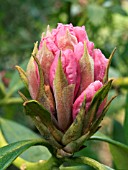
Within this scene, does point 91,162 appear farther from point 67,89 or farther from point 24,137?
point 24,137

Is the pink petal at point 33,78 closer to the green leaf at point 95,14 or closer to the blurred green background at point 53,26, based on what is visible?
the blurred green background at point 53,26

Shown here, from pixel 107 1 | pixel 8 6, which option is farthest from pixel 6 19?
pixel 107 1

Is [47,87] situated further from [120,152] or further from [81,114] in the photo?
[120,152]

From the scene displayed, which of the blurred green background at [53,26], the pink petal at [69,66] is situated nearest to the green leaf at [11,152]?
the pink petal at [69,66]

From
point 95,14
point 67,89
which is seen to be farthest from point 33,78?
point 95,14

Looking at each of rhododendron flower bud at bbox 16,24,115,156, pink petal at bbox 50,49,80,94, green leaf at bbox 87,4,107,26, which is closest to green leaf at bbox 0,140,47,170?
rhododendron flower bud at bbox 16,24,115,156
